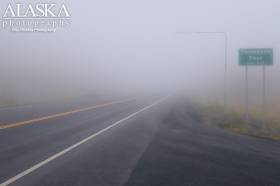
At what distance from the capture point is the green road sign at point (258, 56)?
1064 inches

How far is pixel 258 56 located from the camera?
27219 mm

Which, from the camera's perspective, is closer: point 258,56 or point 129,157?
point 129,157

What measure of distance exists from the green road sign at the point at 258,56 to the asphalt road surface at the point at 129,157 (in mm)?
8361

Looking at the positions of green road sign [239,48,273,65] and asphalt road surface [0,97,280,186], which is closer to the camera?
asphalt road surface [0,97,280,186]

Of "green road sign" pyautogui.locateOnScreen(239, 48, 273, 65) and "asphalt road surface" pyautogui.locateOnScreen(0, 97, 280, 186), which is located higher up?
"green road sign" pyautogui.locateOnScreen(239, 48, 273, 65)

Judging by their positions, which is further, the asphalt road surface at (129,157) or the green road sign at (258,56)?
the green road sign at (258,56)

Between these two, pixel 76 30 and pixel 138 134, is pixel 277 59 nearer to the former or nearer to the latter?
pixel 76 30

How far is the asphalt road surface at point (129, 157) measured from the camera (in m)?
10.0

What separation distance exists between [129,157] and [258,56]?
52.6ft

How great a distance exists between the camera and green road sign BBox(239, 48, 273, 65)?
2702 cm

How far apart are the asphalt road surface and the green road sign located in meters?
8.36

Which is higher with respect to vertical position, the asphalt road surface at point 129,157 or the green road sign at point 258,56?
the green road sign at point 258,56

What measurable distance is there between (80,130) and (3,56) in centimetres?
6163

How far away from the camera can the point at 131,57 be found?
543 feet
